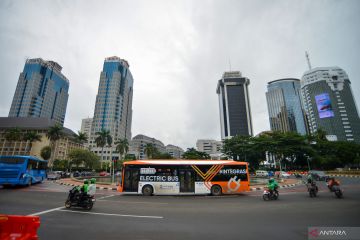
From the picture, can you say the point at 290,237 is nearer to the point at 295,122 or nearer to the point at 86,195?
the point at 86,195

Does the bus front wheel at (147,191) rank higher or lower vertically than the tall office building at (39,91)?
lower

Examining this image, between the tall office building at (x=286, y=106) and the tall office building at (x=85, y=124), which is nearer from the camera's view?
the tall office building at (x=85, y=124)

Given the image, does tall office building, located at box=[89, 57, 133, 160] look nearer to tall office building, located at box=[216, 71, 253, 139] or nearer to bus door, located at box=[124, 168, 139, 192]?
tall office building, located at box=[216, 71, 253, 139]

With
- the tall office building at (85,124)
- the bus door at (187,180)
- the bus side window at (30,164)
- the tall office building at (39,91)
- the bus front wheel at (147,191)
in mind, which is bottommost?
the bus front wheel at (147,191)

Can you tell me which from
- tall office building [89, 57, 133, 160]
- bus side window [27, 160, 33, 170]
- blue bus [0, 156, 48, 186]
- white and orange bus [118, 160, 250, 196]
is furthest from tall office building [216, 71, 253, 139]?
blue bus [0, 156, 48, 186]

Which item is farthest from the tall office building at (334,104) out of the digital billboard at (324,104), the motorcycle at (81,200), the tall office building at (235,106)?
the motorcycle at (81,200)

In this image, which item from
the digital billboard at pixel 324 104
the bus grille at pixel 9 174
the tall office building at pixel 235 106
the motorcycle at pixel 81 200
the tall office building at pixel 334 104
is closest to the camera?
the motorcycle at pixel 81 200

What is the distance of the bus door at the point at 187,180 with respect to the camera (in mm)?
15219

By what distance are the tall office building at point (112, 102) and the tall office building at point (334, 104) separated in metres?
128

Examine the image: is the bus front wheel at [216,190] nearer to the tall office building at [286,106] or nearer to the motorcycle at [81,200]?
the motorcycle at [81,200]

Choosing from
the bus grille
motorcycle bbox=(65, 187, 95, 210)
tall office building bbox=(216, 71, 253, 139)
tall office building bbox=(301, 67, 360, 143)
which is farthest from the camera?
tall office building bbox=(216, 71, 253, 139)

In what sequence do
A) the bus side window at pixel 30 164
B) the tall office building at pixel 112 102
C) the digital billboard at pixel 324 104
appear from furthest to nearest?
the tall office building at pixel 112 102 < the digital billboard at pixel 324 104 < the bus side window at pixel 30 164

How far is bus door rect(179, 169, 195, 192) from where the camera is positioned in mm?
15219

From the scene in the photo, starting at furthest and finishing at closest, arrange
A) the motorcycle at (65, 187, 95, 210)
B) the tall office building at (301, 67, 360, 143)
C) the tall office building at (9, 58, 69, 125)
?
the tall office building at (301, 67, 360, 143) < the tall office building at (9, 58, 69, 125) < the motorcycle at (65, 187, 95, 210)
